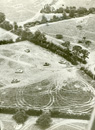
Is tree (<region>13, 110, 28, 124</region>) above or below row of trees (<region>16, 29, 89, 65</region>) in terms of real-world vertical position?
below

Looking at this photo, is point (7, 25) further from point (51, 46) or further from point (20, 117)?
point (20, 117)

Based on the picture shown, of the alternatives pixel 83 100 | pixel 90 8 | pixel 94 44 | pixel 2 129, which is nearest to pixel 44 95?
pixel 83 100

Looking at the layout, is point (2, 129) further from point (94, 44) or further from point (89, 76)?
point (94, 44)

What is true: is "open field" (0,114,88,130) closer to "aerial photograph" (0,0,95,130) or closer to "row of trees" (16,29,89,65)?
"aerial photograph" (0,0,95,130)

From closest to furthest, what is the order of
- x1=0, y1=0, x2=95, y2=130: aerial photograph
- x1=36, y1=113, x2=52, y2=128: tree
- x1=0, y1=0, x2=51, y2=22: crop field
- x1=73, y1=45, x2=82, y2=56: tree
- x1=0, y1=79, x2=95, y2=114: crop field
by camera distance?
x1=36, y1=113, x2=52, y2=128: tree, x1=0, y1=0, x2=95, y2=130: aerial photograph, x1=0, y1=79, x2=95, y2=114: crop field, x1=73, y1=45, x2=82, y2=56: tree, x1=0, y1=0, x2=51, y2=22: crop field

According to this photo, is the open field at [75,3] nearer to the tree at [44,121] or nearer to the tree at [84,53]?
the tree at [84,53]

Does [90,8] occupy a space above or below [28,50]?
above

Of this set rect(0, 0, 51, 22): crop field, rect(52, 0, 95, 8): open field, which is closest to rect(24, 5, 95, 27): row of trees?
rect(52, 0, 95, 8): open field
